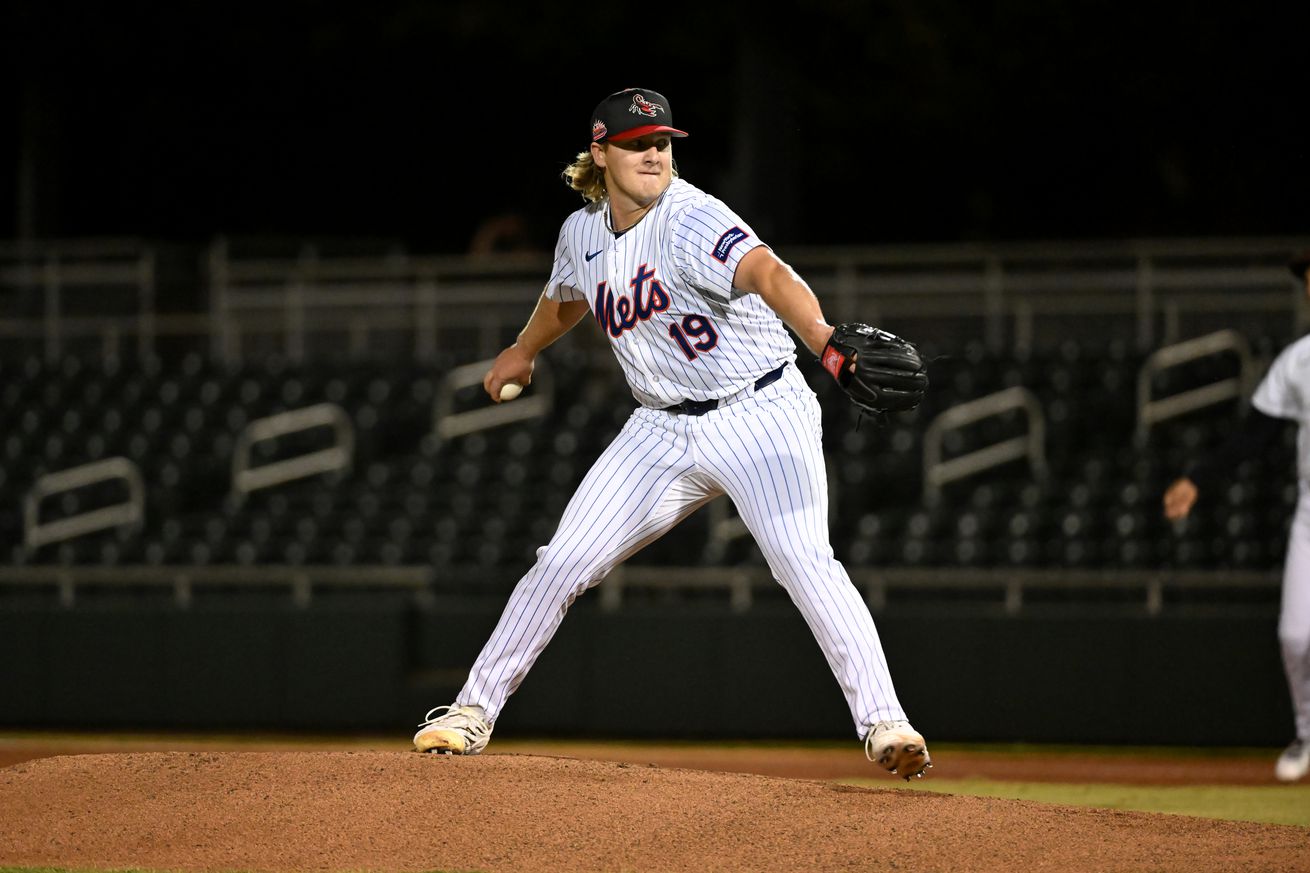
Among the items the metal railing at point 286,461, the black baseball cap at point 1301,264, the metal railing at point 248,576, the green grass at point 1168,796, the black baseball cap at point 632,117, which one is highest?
the black baseball cap at point 632,117

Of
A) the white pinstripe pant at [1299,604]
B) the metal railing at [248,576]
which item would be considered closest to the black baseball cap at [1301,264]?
the white pinstripe pant at [1299,604]

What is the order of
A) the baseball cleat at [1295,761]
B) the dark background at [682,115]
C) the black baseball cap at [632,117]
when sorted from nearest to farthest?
the black baseball cap at [632,117]
the baseball cleat at [1295,761]
the dark background at [682,115]

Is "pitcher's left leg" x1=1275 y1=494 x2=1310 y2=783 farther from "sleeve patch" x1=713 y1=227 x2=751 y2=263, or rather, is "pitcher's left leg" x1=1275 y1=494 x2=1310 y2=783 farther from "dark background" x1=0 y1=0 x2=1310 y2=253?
"dark background" x1=0 y1=0 x2=1310 y2=253

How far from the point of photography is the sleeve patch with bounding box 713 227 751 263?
4.55 meters

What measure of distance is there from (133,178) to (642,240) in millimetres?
17438

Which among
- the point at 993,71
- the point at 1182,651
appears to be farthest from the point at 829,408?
the point at 993,71

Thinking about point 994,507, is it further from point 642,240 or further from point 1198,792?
point 642,240

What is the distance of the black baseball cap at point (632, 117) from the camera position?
478 cm

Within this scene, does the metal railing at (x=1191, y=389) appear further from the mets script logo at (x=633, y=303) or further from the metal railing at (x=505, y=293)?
the mets script logo at (x=633, y=303)

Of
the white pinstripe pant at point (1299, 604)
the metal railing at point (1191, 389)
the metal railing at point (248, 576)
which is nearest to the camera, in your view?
the white pinstripe pant at point (1299, 604)

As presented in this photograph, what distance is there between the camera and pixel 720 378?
15.8ft

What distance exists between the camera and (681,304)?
472 centimetres

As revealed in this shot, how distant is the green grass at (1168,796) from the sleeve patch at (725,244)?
2.59 m

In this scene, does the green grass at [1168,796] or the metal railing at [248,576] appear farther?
the metal railing at [248,576]
